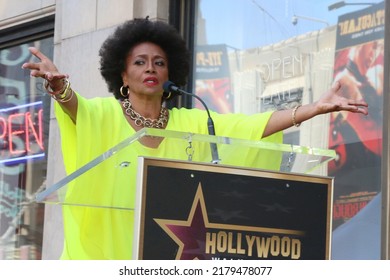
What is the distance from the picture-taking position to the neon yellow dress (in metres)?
3.96

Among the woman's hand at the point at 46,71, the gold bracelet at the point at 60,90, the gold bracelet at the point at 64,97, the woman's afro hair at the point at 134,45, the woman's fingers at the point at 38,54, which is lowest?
the gold bracelet at the point at 64,97

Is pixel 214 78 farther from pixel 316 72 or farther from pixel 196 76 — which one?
pixel 316 72

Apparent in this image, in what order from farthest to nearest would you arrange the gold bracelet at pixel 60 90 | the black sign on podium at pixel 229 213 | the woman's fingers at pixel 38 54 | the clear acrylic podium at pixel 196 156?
the gold bracelet at pixel 60 90 < the woman's fingers at pixel 38 54 < the clear acrylic podium at pixel 196 156 < the black sign on podium at pixel 229 213

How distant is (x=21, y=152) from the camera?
9852mm

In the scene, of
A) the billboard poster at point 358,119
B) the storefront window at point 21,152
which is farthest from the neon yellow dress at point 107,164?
the storefront window at point 21,152

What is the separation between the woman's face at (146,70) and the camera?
15.5 feet

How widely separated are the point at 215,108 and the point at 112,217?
3961 mm

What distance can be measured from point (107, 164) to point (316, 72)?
371 cm

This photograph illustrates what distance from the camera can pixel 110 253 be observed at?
422 centimetres

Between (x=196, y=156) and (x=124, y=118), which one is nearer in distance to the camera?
(x=196, y=156)

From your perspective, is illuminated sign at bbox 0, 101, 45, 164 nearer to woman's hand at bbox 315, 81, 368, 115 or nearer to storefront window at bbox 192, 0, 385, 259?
storefront window at bbox 192, 0, 385, 259

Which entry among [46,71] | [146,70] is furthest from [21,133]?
[46,71]

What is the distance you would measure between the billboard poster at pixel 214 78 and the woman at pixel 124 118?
2784 mm

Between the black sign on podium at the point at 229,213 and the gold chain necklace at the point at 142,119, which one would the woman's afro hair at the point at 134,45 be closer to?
the gold chain necklace at the point at 142,119
